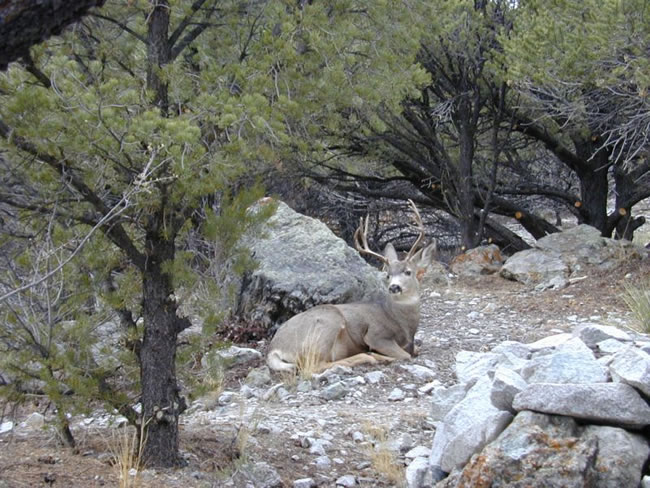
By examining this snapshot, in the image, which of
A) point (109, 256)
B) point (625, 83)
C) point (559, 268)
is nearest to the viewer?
point (109, 256)

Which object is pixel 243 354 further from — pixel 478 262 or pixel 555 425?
pixel 478 262

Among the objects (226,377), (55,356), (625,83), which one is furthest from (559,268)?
(55,356)

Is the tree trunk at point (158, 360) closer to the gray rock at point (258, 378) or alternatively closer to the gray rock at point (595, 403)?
the gray rock at point (595, 403)

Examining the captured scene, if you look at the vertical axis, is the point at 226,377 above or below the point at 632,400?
below

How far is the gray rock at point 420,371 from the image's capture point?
909 cm

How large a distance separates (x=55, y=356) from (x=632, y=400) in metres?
3.66

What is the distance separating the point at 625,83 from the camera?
11.1 m

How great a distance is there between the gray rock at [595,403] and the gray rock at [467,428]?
29 centimetres

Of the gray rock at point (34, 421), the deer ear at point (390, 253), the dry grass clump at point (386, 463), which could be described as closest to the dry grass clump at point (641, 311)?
the deer ear at point (390, 253)

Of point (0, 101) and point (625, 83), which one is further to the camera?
point (625, 83)

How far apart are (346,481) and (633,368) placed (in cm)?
202

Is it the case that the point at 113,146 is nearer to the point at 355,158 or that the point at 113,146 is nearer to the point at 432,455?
the point at 432,455

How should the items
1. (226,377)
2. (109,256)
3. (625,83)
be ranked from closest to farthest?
(109,256) → (226,377) → (625,83)

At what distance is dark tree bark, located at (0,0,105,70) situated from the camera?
281 centimetres
